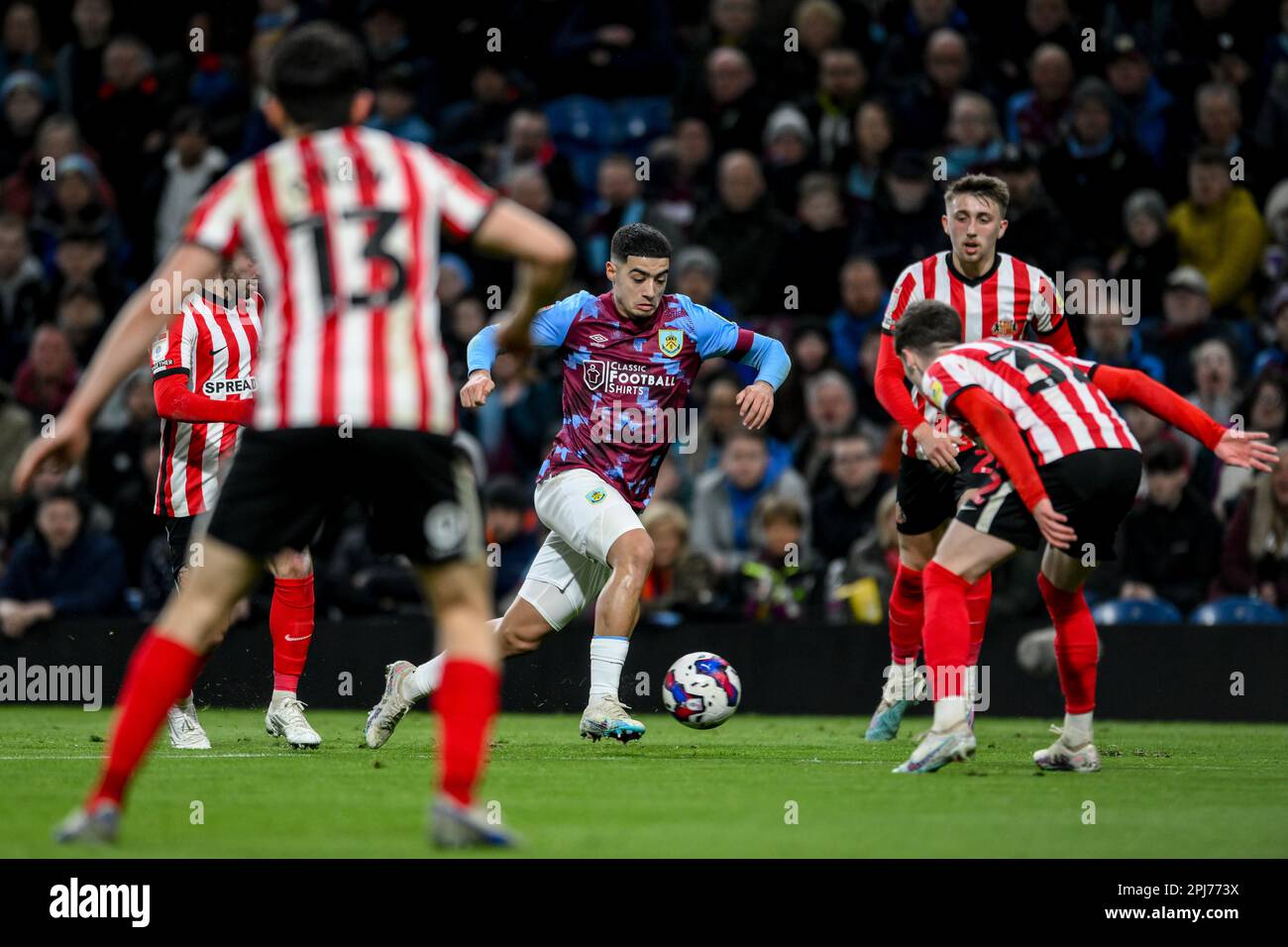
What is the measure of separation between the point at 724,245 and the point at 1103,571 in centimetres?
411

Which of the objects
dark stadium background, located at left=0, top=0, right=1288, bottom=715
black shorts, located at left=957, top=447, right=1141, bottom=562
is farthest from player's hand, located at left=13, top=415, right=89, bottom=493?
dark stadium background, located at left=0, top=0, right=1288, bottom=715

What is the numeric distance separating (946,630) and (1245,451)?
4.29 ft

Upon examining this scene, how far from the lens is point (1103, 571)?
12.3m

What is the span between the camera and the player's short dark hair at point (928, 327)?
25.4ft

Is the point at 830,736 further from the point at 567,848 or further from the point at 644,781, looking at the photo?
the point at 567,848

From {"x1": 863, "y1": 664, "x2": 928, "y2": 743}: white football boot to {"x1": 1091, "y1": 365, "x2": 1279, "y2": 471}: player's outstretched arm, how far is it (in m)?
2.47

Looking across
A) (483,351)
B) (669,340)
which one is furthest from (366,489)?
(669,340)

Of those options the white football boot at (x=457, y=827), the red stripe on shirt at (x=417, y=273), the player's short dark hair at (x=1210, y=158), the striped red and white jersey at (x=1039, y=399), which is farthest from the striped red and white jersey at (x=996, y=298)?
the player's short dark hair at (x=1210, y=158)

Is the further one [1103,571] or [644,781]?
[1103,571]

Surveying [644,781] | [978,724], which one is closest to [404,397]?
[644,781]

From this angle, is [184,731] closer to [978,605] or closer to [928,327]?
[978,605]

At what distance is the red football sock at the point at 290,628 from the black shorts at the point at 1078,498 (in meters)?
3.19

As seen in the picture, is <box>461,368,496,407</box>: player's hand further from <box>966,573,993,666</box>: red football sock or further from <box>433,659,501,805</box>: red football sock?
<box>433,659,501,805</box>: red football sock

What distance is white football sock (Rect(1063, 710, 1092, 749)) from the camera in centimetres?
770
